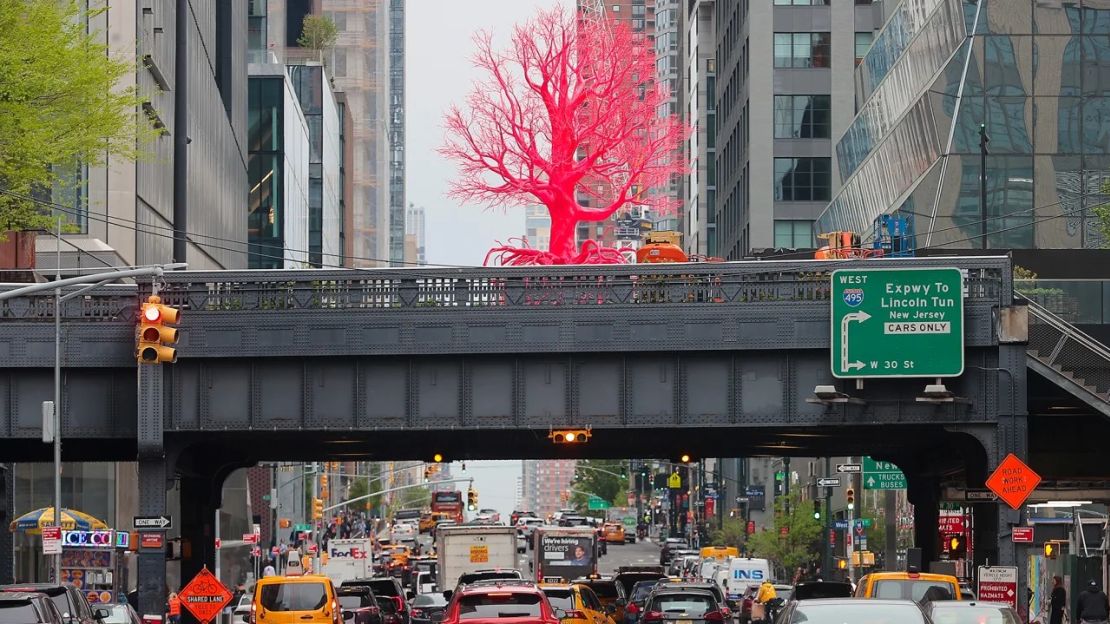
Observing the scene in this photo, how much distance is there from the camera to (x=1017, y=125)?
6494cm

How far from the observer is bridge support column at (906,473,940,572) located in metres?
47.2

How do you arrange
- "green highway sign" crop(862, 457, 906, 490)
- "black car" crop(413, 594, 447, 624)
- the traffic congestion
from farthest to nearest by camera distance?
"green highway sign" crop(862, 457, 906, 490) → "black car" crop(413, 594, 447, 624) → the traffic congestion

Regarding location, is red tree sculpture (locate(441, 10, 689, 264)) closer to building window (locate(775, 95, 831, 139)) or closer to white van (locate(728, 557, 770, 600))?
white van (locate(728, 557, 770, 600))

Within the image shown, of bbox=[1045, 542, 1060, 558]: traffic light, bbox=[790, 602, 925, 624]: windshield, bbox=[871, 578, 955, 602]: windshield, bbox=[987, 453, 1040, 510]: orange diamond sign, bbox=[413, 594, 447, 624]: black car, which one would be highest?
bbox=[790, 602, 925, 624]: windshield

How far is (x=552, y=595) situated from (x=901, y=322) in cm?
893

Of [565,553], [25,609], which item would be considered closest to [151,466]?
[25,609]

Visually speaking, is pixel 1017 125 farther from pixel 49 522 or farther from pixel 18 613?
pixel 18 613

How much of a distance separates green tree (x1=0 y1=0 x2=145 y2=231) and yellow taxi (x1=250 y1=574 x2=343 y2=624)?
32.8ft

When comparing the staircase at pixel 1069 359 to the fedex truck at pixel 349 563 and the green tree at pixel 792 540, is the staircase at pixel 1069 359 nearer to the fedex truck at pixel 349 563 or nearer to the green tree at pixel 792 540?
the fedex truck at pixel 349 563

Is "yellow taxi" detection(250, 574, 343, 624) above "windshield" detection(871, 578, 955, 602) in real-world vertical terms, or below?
below

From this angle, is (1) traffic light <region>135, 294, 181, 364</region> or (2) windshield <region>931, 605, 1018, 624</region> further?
(1) traffic light <region>135, 294, 181, 364</region>

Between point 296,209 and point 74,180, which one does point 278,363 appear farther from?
point 296,209

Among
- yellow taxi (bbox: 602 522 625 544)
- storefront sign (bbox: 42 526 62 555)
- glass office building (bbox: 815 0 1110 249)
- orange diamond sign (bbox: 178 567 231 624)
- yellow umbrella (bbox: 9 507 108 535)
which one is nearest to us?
orange diamond sign (bbox: 178 567 231 624)

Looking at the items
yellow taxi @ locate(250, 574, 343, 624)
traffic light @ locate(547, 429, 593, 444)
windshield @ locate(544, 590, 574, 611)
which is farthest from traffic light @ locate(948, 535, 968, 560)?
yellow taxi @ locate(250, 574, 343, 624)
